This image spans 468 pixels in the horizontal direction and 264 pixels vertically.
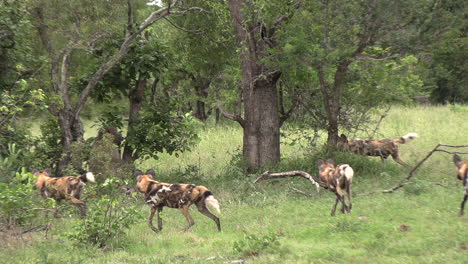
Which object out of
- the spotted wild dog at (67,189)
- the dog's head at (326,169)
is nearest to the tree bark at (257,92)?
the dog's head at (326,169)

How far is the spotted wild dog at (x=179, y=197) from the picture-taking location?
816cm

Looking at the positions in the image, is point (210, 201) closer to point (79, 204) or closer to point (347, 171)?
point (347, 171)

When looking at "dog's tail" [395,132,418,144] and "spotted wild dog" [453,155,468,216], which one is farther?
"dog's tail" [395,132,418,144]

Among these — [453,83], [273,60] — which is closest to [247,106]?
[273,60]

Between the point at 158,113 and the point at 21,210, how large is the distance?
644 cm

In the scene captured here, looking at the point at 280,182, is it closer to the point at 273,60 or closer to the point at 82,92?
the point at 273,60

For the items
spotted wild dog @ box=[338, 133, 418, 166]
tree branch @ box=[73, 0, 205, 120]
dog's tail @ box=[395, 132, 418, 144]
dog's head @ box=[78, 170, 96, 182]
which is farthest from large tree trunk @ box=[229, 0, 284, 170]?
dog's head @ box=[78, 170, 96, 182]

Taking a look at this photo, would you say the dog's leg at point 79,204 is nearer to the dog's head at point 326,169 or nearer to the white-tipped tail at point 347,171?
the dog's head at point 326,169

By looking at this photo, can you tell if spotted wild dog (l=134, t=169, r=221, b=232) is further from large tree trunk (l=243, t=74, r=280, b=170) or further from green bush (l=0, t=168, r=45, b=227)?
large tree trunk (l=243, t=74, r=280, b=170)

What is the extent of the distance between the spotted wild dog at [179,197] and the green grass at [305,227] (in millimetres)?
311

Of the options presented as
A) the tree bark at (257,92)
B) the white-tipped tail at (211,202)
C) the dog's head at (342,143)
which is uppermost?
the tree bark at (257,92)

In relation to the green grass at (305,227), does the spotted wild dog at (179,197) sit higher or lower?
higher

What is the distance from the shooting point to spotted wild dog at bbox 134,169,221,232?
8164 mm

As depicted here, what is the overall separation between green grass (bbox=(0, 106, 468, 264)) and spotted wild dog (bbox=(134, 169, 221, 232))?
1.02 ft
